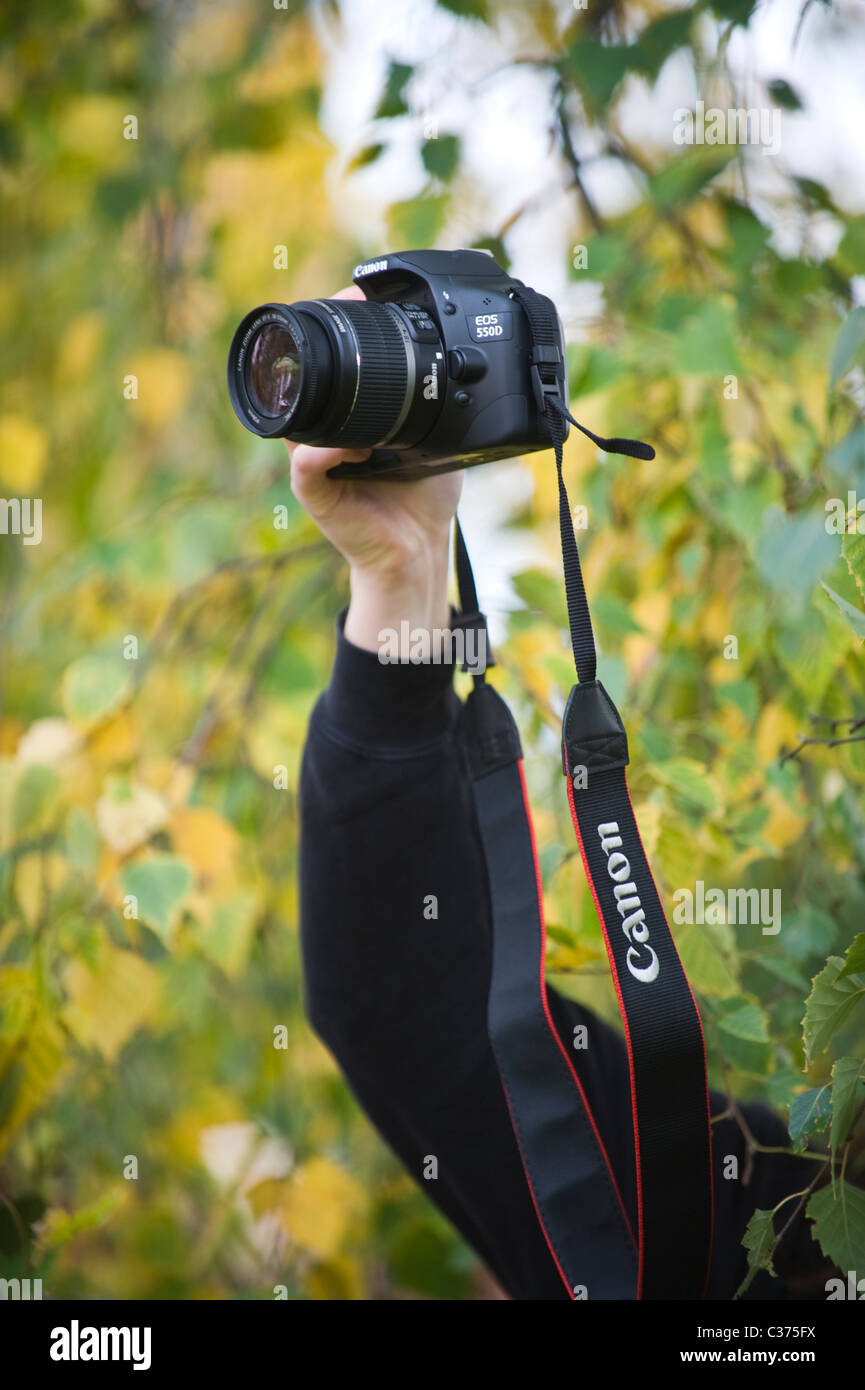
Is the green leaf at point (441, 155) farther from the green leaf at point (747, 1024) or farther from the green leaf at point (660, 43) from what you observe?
the green leaf at point (747, 1024)

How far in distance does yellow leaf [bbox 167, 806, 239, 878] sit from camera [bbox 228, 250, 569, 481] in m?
0.40

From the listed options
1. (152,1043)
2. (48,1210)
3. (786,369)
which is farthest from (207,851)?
(152,1043)

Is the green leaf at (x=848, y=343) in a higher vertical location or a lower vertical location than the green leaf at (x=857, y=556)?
higher

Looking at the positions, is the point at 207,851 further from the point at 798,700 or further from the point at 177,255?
the point at 177,255

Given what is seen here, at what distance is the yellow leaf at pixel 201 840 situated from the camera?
1004 mm

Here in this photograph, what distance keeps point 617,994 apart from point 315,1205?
71 centimetres

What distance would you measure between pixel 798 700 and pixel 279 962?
839 mm

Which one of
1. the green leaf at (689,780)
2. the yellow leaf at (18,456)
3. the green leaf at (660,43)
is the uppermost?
the green leaf at (660,43)

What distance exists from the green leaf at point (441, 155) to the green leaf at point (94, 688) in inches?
20.1

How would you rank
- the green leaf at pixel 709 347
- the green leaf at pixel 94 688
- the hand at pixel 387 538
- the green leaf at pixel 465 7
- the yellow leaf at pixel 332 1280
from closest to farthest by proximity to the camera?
1. the hand at pixel 387 538
2. the green leaf at pixel 709 347
3. the green leaf at pixel 94 688
4. the green leaf at pixel 465 7
5. the yellow leaf at pixel 332 1280

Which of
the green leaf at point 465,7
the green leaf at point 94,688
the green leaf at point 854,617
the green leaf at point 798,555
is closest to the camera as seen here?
the green leaf at point 854,617

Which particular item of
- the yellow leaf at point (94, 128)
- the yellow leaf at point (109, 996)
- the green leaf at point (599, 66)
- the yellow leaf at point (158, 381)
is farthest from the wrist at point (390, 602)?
the yellow leaf at point (94, 128)

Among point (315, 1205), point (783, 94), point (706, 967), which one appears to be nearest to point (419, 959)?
point (706, 967)

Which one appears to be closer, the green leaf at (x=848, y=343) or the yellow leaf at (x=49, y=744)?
the green leaf at (x=848, y=343)
